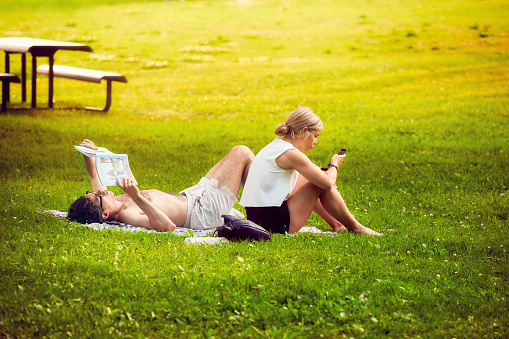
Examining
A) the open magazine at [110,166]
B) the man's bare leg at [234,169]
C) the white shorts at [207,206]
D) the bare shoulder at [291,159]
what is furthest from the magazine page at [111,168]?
the bare shoulder at [291,159]

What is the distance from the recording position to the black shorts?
24.1 feet

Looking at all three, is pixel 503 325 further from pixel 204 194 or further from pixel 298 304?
pixel 204 194

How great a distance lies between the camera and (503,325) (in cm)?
514

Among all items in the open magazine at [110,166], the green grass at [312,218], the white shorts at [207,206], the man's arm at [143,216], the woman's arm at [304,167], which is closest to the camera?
the green grass at [312,218]

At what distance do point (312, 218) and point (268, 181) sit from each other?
1.86m

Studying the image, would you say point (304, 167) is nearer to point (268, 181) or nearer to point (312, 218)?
point (268, 181)

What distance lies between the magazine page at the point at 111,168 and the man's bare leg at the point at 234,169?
1456 mm

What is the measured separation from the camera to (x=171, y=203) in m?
7.63

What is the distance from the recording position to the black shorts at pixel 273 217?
7332 mm

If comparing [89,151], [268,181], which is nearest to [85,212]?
[89,151]

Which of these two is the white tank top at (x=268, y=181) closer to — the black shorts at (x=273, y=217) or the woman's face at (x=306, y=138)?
the black shorts at (x=273, y=217)

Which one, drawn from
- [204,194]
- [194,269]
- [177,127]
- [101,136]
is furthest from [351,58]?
[194,269]

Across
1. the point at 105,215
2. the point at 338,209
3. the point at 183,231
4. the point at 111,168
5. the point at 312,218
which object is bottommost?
the point at 312,218

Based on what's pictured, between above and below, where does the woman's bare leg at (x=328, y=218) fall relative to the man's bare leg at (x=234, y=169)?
below
